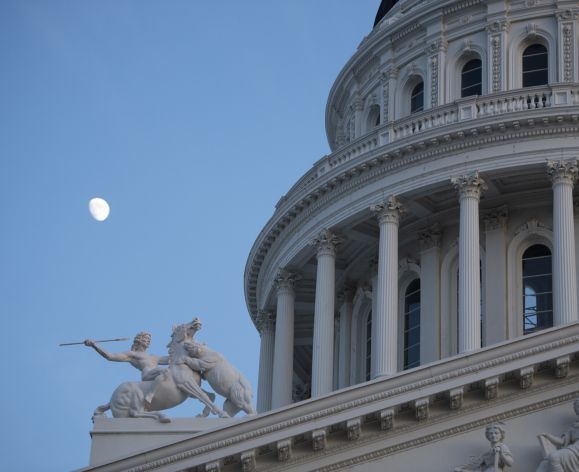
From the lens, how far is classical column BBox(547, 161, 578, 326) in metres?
52.1

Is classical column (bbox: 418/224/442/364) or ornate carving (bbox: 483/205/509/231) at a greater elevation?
ornate carving (bbox: 483/205/509/231)

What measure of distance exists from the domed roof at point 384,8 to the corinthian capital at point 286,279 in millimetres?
12183

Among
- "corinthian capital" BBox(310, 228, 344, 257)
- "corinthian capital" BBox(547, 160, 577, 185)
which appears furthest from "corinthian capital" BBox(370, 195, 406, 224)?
"corinthian capital" BBox(547, 160, 577, 185)

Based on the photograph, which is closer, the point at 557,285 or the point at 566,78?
the point at 557,285

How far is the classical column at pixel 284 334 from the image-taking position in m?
58.6

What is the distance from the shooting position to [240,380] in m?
35.8

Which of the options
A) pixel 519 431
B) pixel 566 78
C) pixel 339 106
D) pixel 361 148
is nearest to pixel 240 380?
pixel 519 431

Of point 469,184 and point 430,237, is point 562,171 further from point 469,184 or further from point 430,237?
point 430,237

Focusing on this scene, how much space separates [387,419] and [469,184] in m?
21.5

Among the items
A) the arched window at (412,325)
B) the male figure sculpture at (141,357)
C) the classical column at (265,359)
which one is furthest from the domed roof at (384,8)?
the male figure sculpture at (141,357)

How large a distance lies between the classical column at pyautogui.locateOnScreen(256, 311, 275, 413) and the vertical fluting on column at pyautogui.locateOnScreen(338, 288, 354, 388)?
257 cm

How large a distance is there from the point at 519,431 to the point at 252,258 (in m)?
29.6

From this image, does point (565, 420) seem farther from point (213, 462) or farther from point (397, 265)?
point (397, 265)

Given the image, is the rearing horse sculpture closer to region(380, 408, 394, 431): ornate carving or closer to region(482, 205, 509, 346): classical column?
region(380, 408, 394, 431): ornate carving
